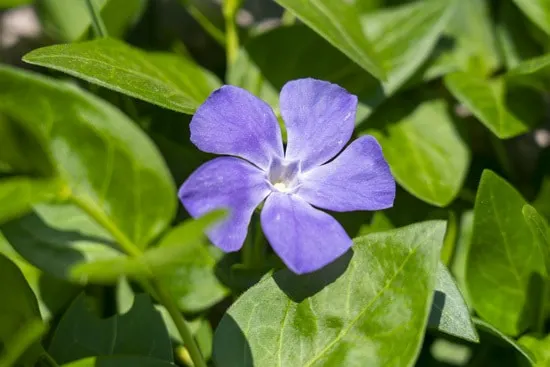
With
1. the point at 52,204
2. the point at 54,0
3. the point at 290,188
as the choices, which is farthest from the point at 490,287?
the point at 54,0

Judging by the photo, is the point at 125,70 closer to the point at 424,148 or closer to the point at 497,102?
the point at 424,148

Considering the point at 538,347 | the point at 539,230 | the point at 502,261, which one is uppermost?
the point at 539,230

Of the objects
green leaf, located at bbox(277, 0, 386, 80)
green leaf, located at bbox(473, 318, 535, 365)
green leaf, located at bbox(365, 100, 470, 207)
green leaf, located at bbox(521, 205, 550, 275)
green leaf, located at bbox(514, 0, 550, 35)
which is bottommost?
green leaf, located at bbox(473, 318, 535, 365)

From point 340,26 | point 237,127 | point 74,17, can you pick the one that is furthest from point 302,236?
point 74,17

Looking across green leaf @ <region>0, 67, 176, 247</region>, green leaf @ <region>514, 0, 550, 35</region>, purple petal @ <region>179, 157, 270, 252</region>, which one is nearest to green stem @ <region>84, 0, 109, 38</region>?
green leaf @ <region>0, 67, 176, 247</region>

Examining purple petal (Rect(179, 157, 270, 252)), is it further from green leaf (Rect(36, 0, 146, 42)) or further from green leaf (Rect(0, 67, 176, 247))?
green leaf (Rect(36, 0, 146, 42))

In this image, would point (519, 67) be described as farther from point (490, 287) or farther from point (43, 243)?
point (43, 243)
